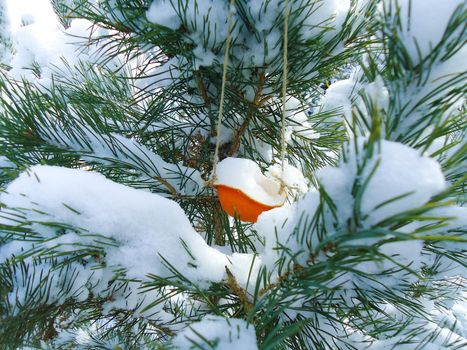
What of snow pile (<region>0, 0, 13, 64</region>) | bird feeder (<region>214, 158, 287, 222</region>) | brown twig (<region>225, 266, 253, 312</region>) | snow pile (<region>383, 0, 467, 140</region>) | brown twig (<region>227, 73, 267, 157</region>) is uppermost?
snow pile (<region>0, 0, 13, 64</region>)

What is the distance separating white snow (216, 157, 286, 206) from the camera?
0.53 meters

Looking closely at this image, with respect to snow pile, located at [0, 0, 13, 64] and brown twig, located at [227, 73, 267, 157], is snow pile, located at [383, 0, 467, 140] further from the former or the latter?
snow pile, located at [0, 0, 13, 64]

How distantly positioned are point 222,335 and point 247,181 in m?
0.23

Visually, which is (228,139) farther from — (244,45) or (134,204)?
(134,204)

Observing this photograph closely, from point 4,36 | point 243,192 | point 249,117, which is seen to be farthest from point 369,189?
point 4,36

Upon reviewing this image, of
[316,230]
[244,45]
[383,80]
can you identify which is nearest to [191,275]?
[316,230]

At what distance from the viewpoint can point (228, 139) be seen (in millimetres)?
868

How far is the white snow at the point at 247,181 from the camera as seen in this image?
0.53 meters

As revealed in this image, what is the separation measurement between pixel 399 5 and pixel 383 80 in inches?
2.5

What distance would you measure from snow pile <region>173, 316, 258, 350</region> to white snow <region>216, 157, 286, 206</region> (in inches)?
7.4

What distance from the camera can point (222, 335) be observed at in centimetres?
36

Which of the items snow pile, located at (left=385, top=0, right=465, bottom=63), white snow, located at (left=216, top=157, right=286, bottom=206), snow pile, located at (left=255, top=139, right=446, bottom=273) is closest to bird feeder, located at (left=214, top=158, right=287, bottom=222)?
white snow, located at (left=216, top=157, right=286, bottom=206)

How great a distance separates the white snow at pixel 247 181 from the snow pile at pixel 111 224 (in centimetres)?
9

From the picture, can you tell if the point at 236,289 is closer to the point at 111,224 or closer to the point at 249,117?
the point at 111,224
